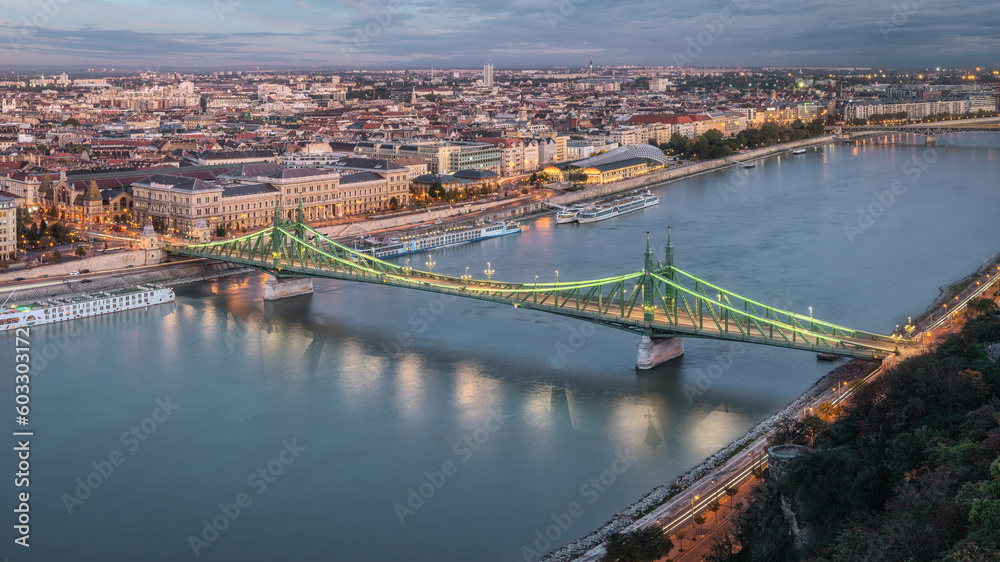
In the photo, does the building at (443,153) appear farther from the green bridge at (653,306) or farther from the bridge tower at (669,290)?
the bridge tower at (669,290)

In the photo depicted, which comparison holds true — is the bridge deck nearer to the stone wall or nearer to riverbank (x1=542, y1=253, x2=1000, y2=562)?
riverbank (x1=542, y1=253, x2=1000, y2=562)

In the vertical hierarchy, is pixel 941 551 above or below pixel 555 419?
above

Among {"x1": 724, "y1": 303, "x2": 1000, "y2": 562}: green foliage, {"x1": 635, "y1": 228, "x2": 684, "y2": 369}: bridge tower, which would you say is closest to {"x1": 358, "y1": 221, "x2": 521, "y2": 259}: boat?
{"x1": 635, "y1": 228, "x2": 684, "y2": 369}: bridge tower

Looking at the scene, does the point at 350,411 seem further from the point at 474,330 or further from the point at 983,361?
the point at 983,361

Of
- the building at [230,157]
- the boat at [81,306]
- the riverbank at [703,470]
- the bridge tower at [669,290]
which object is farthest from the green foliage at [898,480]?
the building at [230,157]

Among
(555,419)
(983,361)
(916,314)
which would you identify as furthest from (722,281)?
(983,361)

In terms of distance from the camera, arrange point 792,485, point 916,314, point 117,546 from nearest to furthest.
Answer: point 792,485 → point 117,546 → point 916,314

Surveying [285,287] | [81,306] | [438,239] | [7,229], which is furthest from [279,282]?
[438,239]

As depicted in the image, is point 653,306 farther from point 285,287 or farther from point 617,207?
point 617,207
